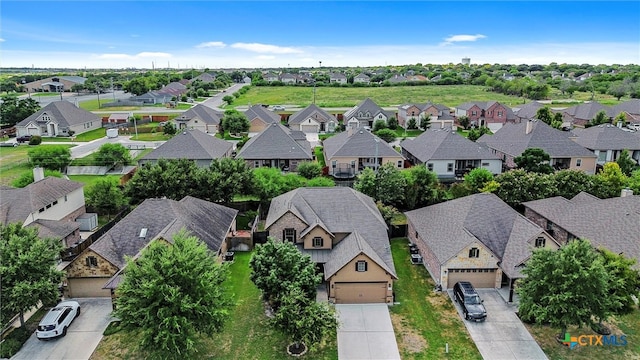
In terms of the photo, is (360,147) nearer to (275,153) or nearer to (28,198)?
(275,153)

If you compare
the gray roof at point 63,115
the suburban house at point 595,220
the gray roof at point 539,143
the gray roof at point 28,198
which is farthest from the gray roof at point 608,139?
the gray roof at point 63,115

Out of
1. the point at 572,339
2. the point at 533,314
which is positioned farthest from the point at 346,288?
the point at 572,339

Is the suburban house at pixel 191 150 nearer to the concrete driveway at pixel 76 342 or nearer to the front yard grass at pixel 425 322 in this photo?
the concrete driveway at pixel 76 342

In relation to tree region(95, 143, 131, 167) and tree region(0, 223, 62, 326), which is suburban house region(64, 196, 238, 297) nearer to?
tree region(0, 223, 62, 326)

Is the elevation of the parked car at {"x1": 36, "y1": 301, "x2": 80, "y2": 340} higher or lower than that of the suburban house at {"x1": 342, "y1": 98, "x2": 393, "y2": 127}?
lower

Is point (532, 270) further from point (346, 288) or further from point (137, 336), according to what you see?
point (137, 336)

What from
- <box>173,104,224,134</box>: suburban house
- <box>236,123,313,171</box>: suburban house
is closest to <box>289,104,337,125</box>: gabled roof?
<box>173,104,224,134</box>: suburban house
